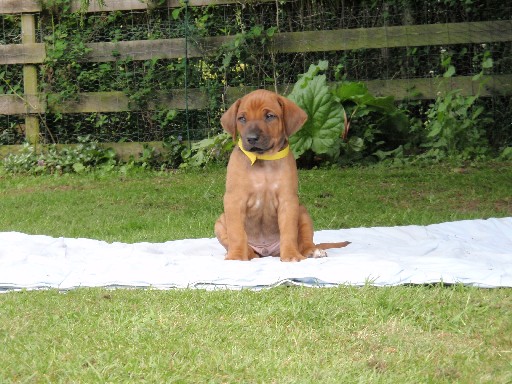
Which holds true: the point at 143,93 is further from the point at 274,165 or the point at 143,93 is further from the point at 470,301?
the point at 470,301

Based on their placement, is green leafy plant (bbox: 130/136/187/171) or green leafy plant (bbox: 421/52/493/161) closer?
green leafy plant (bbox: 421/52/493/161)

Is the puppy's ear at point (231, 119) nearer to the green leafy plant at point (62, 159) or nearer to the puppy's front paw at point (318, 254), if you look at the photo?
the puppy's front paw at point (318, 254)

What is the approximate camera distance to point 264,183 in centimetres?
575

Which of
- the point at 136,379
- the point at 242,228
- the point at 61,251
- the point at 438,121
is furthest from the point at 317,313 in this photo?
the point at 438,121

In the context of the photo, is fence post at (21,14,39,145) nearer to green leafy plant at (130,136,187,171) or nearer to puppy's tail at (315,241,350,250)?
green leafy plant at (130,136,187,171)

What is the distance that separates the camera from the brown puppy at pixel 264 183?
569 centimetres

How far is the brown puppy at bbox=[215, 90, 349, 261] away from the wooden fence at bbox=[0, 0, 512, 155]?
5427mm

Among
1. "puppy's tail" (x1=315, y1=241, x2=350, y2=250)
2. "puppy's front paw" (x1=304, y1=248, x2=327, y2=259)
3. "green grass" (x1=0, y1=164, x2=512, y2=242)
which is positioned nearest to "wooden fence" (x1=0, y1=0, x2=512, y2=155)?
"green grass" (x1=0, y1=164, x2=512, y2=242)

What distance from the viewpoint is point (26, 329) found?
413 centimetres

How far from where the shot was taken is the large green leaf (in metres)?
10.2

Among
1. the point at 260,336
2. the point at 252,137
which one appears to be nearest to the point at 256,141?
the point at 252,137

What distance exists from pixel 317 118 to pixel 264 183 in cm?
462

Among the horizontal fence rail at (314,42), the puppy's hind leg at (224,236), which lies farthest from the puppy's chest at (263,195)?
the horizontal fence rail at (314,42)

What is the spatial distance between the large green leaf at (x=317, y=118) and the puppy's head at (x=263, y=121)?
429cm
